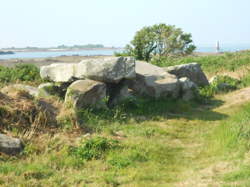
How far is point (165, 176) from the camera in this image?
724 centimetres

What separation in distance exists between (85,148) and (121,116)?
4.20 m

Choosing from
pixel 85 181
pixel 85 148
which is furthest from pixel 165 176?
pixel 85 148

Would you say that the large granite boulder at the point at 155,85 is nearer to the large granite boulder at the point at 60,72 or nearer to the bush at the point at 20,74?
the large granite boulder at the point at 60,72

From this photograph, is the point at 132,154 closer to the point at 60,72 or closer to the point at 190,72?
the point at 60,72

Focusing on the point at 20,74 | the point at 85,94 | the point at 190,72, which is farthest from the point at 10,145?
the point at 190,72

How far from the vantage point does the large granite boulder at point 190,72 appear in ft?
59.0

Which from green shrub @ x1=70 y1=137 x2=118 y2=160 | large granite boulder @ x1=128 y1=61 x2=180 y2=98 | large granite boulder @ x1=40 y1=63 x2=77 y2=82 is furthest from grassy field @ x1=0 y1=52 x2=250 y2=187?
large granite boulder @ x1=40 y1=63 x2=77 y2=82

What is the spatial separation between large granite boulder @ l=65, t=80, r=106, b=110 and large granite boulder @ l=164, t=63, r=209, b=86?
19.0 ft

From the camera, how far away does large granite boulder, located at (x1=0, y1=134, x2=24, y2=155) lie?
7.86m

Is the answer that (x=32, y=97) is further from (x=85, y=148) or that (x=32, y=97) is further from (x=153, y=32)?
(x=153, y=32)

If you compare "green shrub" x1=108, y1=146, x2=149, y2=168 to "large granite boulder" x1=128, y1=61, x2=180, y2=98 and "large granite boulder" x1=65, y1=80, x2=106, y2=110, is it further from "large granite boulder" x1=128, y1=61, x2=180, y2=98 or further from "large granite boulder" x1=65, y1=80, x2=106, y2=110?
"large granite boulder" x1=128, y1=61, x2=180, y2=98

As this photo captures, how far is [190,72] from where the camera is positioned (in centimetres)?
1828

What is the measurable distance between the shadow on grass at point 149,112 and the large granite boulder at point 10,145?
9.69ft

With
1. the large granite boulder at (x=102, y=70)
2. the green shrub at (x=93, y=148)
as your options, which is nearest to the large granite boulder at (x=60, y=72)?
the large granite boulder at (x=102, y=70)
